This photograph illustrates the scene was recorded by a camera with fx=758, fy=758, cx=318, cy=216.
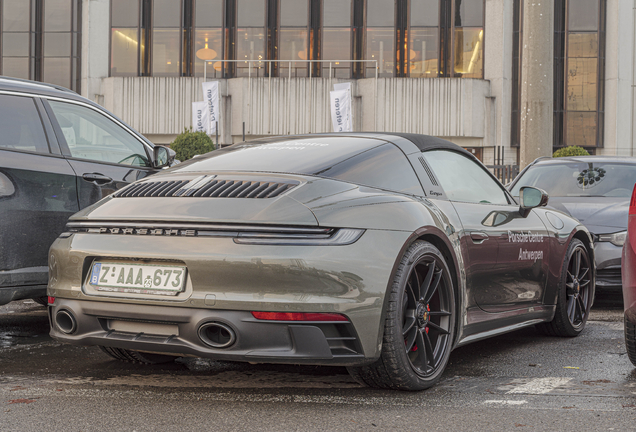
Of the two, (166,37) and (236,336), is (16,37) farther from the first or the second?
(236,336)

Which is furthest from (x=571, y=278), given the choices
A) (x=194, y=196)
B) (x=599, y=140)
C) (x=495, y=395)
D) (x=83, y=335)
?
(x=599, y=140)

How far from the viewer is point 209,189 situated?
12.1 ft

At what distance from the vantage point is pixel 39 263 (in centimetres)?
491

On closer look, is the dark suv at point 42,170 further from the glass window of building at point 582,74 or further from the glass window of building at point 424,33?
the glass window of building at point 582,74

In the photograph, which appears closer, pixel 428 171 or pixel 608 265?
Answer: pixel 428 171

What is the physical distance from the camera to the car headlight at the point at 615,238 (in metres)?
6.97

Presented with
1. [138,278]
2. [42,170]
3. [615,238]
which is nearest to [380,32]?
[615,238]

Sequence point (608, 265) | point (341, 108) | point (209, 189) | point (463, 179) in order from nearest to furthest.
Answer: point (209, 189)
point (463, 179)
point (608, 265)
point (341, 108)

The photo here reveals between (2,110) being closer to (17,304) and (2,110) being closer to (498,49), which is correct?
(17,304)

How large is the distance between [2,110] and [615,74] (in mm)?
31022

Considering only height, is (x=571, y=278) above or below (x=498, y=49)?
below

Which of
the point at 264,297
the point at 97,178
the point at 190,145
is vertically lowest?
the point at 264,297

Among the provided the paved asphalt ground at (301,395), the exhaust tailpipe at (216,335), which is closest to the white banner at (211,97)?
the paved asphalt ground at (301,395)

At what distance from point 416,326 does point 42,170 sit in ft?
8.78
